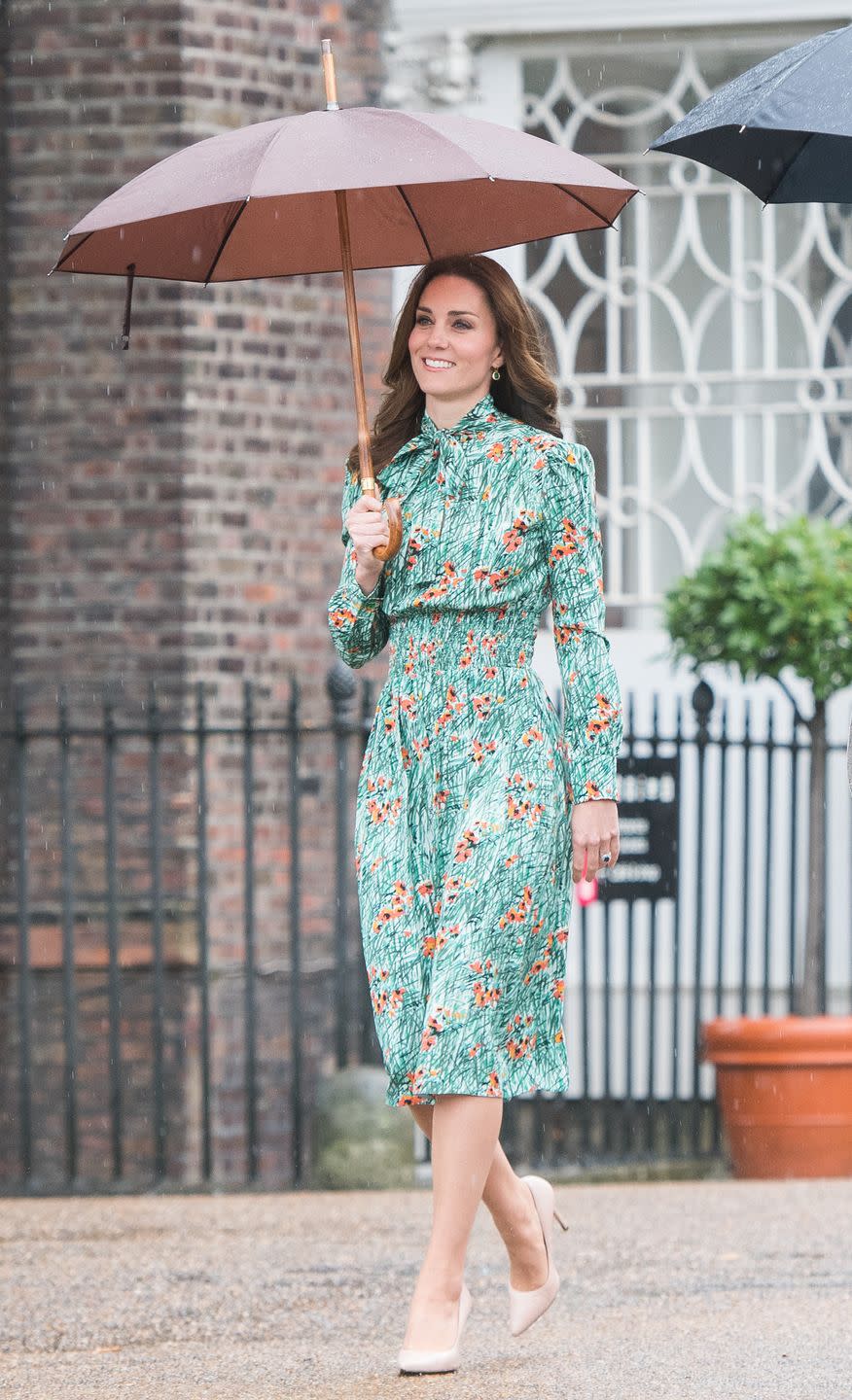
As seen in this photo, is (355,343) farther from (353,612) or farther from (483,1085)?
(483,1085)

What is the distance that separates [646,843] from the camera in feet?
23.7

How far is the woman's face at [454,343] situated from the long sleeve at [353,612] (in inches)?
9.7

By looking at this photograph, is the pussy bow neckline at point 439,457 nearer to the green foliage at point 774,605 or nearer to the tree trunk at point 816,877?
the green foliage at point 774,605

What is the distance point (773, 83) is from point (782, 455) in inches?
183

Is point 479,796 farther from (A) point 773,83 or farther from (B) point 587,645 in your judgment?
(A) point 773,83

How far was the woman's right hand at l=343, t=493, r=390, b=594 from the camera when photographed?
3902 mm

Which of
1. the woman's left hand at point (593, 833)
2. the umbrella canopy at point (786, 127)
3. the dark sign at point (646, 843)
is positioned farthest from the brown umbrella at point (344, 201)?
the dark sign at point (646, 843)

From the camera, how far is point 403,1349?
3.82 m

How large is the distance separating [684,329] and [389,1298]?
4713 millimetres

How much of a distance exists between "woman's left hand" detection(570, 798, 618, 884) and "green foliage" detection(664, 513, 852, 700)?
2.95 m

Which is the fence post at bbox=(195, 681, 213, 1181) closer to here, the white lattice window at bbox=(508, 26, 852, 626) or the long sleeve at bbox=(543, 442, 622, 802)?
the white lattice window at bbox=(508, 26, 852, 626)

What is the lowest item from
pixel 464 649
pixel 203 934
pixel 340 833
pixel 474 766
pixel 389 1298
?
pixel 389 1298

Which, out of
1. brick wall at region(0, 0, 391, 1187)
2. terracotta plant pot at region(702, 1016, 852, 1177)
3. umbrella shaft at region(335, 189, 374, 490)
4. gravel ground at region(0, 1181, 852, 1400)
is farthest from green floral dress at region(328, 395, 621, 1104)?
brick wall at region(0, 0, 391, 1187)

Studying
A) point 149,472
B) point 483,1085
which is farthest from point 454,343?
point 149,472
